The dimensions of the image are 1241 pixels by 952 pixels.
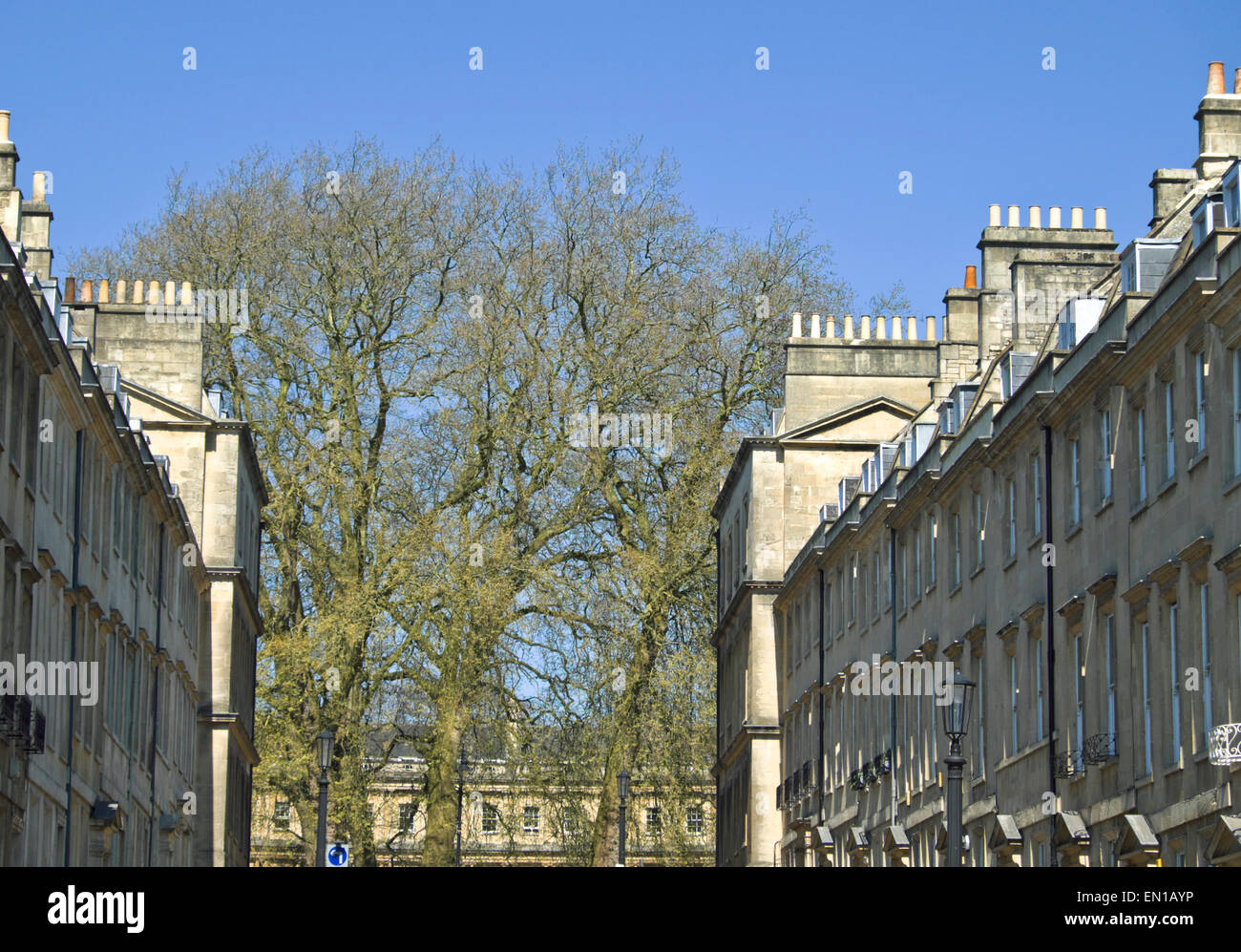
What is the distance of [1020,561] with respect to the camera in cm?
3184

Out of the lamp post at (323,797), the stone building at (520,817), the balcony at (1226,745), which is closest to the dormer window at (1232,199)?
the balcony at (1226,745)

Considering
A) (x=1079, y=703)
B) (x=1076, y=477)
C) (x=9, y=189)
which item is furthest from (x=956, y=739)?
(x=9, y=189)

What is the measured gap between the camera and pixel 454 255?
5709cm

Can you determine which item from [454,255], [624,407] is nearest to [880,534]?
[624,407]

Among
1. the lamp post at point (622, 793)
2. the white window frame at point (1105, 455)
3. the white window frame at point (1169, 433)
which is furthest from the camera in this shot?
the lamp post at point (622, 793)

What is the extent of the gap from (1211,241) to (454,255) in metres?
35.5

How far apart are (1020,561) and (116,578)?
15156 millimetres

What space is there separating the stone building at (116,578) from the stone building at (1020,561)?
12603mm

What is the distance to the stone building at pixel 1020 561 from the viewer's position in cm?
2419

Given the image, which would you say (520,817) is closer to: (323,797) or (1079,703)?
(323,797)

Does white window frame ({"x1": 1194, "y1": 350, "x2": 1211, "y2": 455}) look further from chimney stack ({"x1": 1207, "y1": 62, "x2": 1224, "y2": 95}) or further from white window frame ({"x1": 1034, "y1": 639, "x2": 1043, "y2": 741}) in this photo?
chimney stack ({"x1": 1207, "y1": 62, "x2": 1224, "y2": 95})

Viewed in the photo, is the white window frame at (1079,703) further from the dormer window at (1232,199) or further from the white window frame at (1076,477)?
the dormer window at (1232,199)


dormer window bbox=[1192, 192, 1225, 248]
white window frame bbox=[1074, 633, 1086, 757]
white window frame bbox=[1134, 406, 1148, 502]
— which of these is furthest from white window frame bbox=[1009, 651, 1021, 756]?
dormer window bbox=[1192, 192, 1225, 248]

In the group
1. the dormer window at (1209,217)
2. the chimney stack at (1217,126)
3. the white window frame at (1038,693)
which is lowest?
the white window frame at (1038,693)
